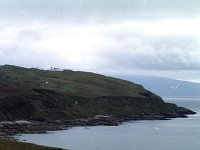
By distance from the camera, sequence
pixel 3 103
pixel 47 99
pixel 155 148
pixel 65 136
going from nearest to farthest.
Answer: pixel 155 148, pixel 65 136, pixel 3 103, pixel 47 99

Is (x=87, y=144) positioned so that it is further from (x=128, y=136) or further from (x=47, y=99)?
(x=47, y=99)

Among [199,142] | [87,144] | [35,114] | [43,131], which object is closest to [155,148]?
[87,144]

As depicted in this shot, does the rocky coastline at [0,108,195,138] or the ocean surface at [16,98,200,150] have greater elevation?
the rocky coastline at [0,108,195,138]

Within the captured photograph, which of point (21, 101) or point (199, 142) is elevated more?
point (21, 101)

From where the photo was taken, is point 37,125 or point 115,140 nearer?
point 115,140

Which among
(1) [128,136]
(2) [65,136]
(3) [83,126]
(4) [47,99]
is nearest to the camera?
(2) [65,136]

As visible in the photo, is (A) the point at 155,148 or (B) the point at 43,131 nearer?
(A) the point at 155,148

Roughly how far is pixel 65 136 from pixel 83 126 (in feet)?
142

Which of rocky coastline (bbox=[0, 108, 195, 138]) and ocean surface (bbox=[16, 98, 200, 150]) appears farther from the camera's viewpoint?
rocky coastline (bbox=[0, 108, 195, 138])

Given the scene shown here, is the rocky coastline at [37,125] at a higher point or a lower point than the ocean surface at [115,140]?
higher

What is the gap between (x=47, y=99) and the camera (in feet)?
651

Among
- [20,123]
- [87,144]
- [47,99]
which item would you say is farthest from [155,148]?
[47,99]

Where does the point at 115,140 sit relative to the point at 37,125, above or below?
A: below

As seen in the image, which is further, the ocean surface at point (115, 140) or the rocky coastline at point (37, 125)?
the rocky coastline at point (37, 125)
